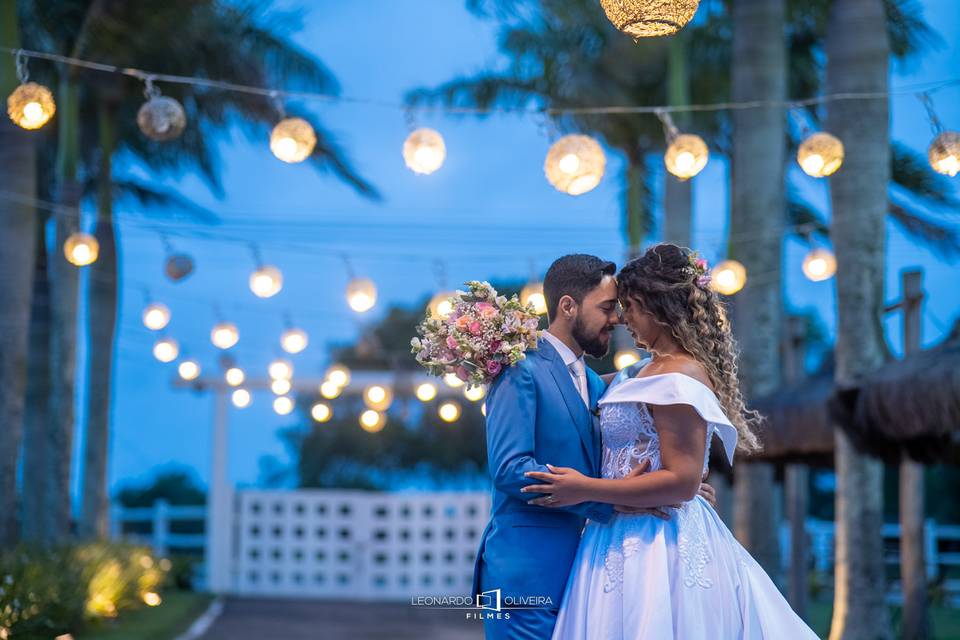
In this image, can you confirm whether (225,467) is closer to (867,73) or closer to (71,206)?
(71,206)

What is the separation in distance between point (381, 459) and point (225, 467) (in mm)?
14344

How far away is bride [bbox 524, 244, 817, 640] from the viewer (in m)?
3.94

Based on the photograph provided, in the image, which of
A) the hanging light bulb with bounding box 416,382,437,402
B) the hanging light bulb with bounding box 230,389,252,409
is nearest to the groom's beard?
the hanging light bulb with bounding box 416,382,437,402

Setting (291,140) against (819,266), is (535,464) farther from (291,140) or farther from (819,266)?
(819,266)

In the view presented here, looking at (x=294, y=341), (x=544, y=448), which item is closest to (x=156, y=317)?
(x=294, y=341)

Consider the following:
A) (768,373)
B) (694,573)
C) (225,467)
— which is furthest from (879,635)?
(225,467)

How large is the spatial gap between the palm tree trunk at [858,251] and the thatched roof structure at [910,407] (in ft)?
3.64

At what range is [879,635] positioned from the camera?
9898 millimetres

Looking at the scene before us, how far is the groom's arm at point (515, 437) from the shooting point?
13.1 ft

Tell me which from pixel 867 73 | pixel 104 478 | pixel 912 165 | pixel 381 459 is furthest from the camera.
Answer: pixel 381 459

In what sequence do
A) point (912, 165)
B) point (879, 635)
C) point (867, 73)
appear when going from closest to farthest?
point (879, 635)
point (867, 73)
point (912, 165)

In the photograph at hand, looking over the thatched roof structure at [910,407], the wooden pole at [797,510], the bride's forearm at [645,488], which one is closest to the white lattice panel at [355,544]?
the wooden pole at [797,510]

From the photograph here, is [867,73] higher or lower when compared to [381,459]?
higher

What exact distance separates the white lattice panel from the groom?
632 inches
